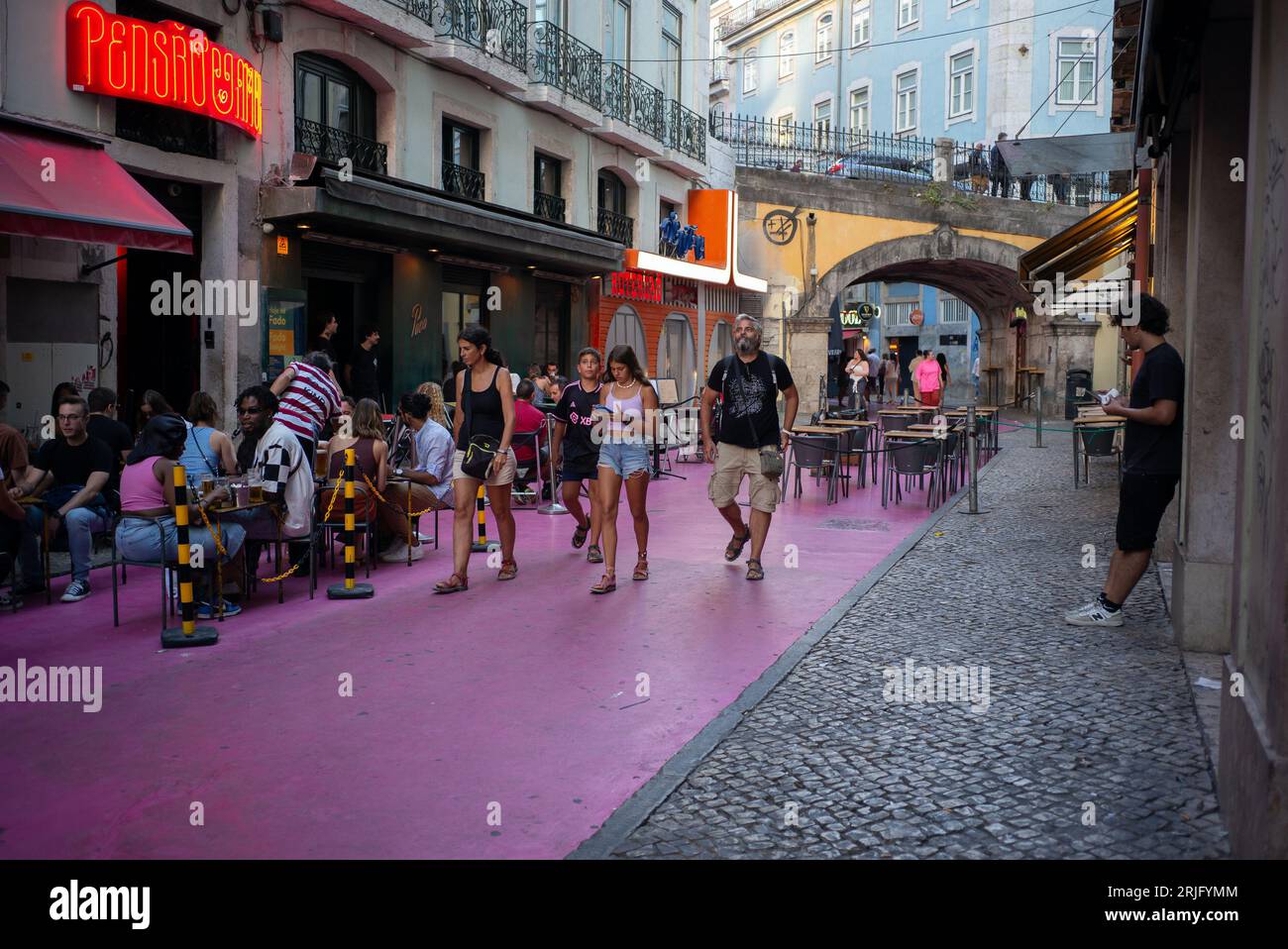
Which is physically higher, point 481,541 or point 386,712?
point 481,541

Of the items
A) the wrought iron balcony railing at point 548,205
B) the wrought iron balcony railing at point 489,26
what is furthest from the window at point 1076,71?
the wrought iron balcony railing at point 489,26

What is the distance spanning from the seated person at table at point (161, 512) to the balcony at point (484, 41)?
975 centimetres

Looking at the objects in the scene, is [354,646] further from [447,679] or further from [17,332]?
[17,332]

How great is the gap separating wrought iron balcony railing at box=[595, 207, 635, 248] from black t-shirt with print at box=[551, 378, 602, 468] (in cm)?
1265

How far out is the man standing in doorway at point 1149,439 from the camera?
21.6ft

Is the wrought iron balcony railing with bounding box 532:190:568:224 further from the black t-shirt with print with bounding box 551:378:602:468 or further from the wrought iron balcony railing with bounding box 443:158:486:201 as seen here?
the black t-shirt with print with bounding box 551:378:602:468

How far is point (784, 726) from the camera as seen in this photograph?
5.32 metres

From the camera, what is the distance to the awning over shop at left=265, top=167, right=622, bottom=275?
1336cm

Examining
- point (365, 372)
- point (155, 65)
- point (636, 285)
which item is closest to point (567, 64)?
point (636, 285)

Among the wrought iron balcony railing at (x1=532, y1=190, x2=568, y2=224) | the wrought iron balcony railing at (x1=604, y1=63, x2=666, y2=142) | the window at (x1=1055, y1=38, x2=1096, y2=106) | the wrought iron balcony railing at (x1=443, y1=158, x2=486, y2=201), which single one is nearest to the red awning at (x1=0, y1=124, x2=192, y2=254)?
the wrought iron balcony railing at (x1=443, y1=158, x2=486, y2=201)

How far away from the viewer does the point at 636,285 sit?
23.9 meters

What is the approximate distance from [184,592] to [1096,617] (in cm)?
540

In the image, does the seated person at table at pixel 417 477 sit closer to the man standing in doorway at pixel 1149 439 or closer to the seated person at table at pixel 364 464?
the seated person at table at pixel 364 464

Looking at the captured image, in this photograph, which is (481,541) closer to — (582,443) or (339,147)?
(582,443)
